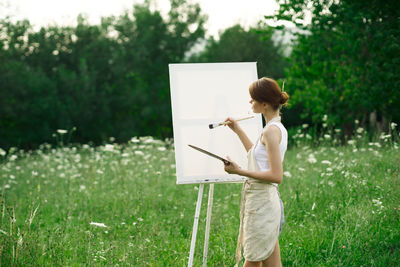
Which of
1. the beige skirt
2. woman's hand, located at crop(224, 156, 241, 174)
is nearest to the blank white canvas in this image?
the beige skirt

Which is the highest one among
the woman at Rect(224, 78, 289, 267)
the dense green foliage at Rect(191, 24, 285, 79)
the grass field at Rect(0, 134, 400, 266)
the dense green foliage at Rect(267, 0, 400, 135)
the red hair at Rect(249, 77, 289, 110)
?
the dense green foliage at Rect(191, 24, 285, 79)

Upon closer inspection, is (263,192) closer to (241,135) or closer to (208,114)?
(241,135)

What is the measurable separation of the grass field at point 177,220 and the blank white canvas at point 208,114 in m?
0.82

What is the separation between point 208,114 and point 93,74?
19.3m

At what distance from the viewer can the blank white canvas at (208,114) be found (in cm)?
321

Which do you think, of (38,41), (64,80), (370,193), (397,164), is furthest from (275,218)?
(38,41)

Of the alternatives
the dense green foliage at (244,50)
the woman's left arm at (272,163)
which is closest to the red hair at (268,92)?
the woman's left arm at (272,163)

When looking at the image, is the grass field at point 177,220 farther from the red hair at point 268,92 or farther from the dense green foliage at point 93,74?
the dense green foliage at point 93,74

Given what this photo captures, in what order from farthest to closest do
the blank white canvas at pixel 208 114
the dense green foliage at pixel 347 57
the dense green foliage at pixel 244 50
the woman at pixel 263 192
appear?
the dense green foliage at pixel 244 50 < the dense green foliage at pixel 347 57 < the blank white canvas at pixel 208 114 < the woman at pixel 263 192

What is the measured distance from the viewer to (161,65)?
26.5m

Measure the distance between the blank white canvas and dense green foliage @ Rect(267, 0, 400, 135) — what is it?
4123 millimetres

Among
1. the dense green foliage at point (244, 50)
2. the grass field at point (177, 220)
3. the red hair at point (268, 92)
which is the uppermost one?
the dense green foliage at point (244, 50)

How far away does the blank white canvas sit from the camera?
3.21 meters

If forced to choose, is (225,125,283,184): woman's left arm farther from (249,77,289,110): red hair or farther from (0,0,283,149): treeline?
(0,0,283,149): treeline
